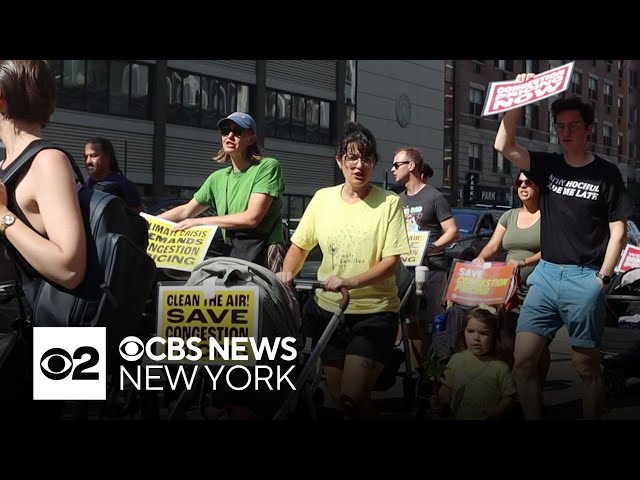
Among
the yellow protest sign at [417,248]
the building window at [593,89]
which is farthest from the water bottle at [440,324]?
the building window at [593,89]

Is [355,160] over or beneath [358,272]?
over

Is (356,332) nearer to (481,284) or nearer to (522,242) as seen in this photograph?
(481,284)

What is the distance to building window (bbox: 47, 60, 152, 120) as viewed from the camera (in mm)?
26609

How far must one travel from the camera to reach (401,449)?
424 cm

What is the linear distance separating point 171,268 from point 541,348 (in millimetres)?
2090

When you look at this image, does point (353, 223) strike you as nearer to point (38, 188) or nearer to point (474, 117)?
point (38, 188)

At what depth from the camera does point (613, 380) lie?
7.21 metres

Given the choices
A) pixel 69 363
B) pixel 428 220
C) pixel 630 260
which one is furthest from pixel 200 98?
pixel 69 363

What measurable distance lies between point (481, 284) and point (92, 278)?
411cm

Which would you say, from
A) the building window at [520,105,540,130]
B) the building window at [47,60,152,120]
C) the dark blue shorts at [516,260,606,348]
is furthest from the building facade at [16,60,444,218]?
the dark blue shorts at [516,260,606,348]

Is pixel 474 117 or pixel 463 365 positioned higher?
A: pixel 474 117

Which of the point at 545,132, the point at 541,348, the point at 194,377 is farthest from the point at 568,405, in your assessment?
the point at 545,132

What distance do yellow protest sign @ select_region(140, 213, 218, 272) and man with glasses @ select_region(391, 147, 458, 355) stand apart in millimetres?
2111

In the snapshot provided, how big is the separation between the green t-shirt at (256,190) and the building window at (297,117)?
26197 millimetres
